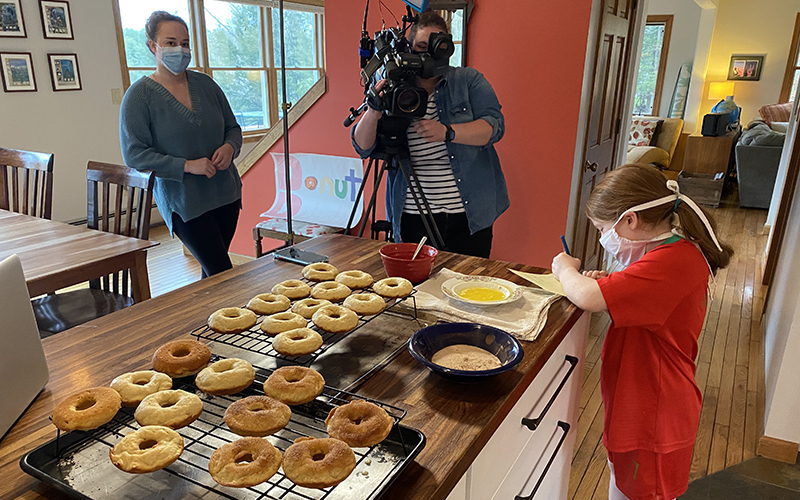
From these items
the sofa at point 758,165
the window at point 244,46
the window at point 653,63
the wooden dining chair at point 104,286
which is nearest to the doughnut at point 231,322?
the wooden dining chair at point 104,286

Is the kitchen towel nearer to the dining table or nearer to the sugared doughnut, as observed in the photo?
the sugared doughnut

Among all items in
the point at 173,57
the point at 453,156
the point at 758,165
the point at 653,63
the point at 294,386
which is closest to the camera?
the point at 294,386

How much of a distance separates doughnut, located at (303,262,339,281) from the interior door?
6.09 feet

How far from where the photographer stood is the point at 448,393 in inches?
34.0

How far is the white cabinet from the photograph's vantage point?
2.81 ft

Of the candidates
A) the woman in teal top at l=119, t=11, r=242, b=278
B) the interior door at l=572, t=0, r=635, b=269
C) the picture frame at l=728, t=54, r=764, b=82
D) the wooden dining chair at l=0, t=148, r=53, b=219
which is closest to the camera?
the woman in teal top at l=119, t=11, r=242, b=278

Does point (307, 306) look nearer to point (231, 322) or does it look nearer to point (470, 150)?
point (231, 322)

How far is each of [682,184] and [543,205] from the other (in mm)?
4106

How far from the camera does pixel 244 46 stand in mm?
5770

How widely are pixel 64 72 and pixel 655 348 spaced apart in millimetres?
4602

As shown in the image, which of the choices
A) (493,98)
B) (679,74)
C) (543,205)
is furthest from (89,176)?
(679,74)

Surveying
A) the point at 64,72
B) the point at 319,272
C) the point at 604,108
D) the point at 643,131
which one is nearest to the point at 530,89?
A: the point at 604,108

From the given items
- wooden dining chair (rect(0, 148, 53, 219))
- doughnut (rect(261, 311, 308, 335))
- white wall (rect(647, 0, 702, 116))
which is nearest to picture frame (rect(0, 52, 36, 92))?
wooden dining chair (rect(0, 148, 53, 219))

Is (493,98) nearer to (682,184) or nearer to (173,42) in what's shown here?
(173,42)
